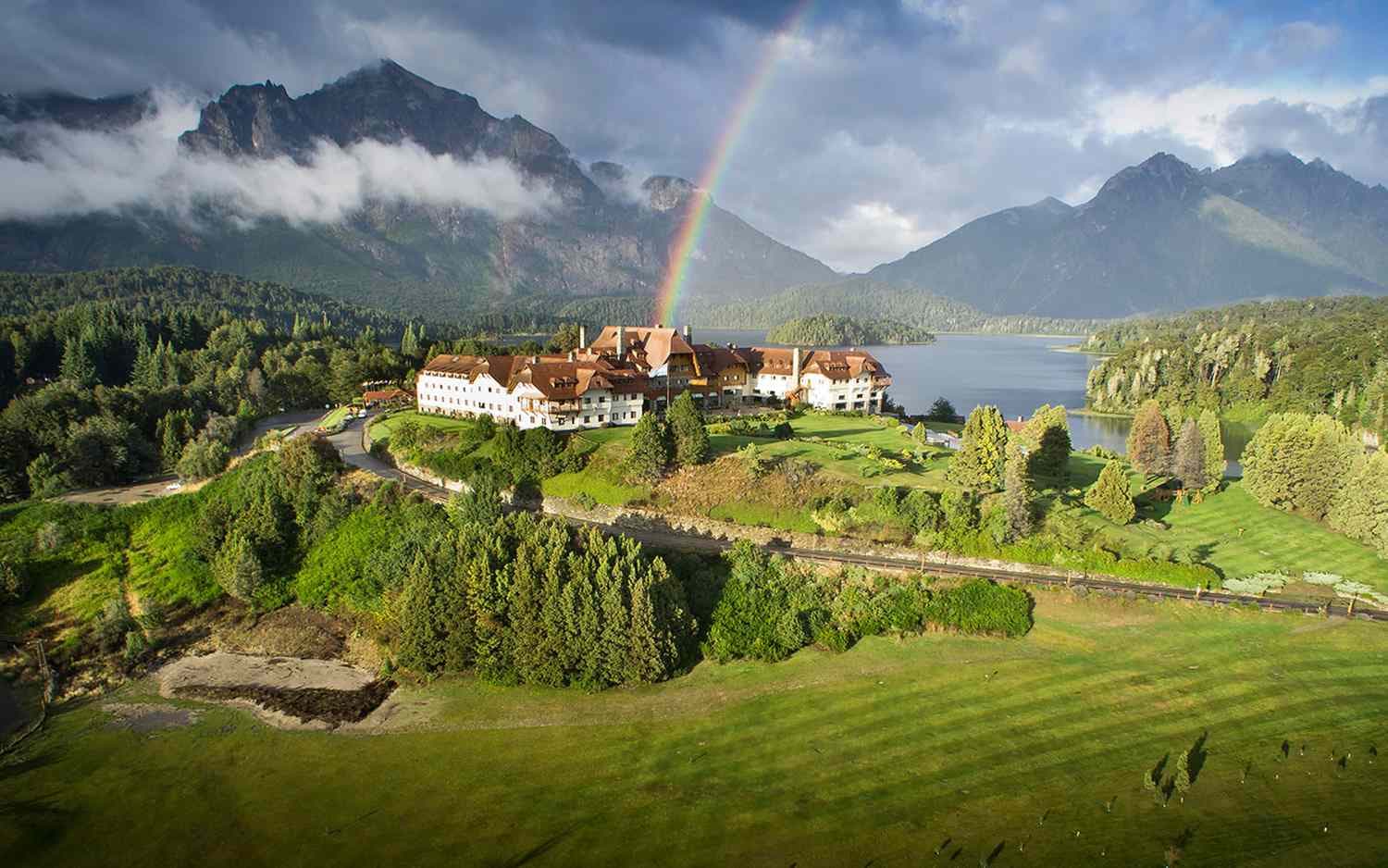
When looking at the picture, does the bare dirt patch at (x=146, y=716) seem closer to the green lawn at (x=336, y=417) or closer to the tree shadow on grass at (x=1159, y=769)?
the tree shadow on grass at (x=1159, y=769)

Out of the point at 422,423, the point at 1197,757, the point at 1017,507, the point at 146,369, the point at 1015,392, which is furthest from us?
the point at 1015,392

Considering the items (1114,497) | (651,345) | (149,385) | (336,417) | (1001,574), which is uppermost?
(651,345)

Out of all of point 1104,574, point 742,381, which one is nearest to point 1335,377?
point 742,381

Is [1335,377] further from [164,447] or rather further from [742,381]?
[164,447]

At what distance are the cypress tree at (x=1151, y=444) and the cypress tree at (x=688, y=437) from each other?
3696 cm

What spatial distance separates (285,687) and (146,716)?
5.48 metres

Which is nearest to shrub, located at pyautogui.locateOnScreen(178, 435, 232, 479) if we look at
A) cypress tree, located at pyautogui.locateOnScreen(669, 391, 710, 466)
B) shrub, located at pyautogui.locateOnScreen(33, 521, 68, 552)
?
shrub, located at pyautogui.locateOnScreen(33, 521, 68, 552)

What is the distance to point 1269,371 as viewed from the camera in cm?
12394

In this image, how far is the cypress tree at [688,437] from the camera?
50.7 m

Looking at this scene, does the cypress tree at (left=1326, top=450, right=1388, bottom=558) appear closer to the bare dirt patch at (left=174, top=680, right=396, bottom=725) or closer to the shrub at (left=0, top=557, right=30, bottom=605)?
the bare dirt patch at (left=174, top=680, right=396, bottom=725)

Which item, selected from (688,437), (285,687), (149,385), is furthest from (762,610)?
(149,385)

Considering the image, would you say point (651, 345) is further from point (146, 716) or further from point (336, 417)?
point (146, 716)

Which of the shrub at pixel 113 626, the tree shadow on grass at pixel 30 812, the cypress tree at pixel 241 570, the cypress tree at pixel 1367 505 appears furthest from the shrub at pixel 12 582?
the cypress tree at pixel 1367 505

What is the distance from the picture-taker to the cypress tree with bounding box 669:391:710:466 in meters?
50.7
